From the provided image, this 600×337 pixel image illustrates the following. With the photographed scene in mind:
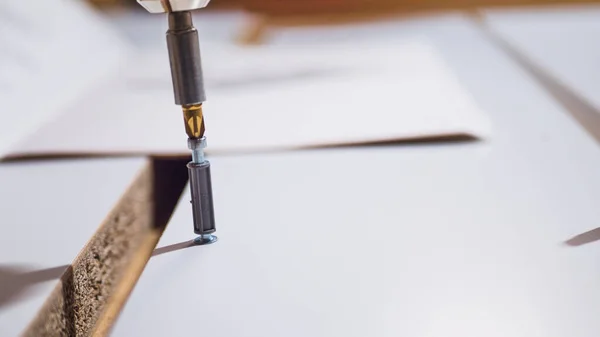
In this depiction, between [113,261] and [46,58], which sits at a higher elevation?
[46,58]

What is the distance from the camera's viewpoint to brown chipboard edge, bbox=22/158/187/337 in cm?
42

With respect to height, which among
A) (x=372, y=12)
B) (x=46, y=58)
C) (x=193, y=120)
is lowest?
(x=193, y=120)

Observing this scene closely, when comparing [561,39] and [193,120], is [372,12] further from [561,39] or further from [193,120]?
[193,120]

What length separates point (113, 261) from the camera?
21.4 inches

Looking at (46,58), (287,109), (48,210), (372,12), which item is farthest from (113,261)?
(372,12)

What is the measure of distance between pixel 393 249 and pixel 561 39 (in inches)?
36.4

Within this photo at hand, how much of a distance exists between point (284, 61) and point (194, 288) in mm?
711

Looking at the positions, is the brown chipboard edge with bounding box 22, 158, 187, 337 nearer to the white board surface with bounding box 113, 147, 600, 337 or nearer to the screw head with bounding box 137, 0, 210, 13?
the white board surface with bounding box 113, 147, 600, 337

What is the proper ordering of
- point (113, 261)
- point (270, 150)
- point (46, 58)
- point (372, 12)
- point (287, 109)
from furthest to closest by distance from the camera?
point (372, 12) < point (46, 58) < point (287, 109) < point (270, 150) < point (113, 261)

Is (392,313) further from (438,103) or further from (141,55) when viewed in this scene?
(141,55)

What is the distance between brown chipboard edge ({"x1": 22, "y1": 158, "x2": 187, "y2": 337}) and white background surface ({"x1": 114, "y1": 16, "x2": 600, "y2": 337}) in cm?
5

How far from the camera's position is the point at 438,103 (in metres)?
0.79

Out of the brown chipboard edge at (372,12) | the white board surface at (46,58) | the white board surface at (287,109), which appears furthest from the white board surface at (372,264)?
the brown chipboard edge at (372,12)

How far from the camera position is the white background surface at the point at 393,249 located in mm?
388
